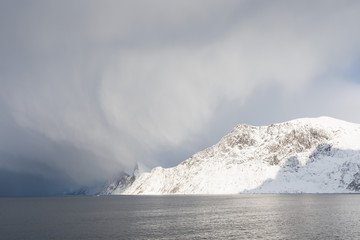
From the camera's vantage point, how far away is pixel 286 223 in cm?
9881

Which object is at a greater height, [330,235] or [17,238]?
[17,238]

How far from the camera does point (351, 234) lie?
251 feet

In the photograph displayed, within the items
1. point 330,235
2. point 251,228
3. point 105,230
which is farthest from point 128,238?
point 330,235

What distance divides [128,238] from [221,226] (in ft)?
111

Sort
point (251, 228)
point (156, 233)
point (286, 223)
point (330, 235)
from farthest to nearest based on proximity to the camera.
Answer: point (286, 223), point (251, 228), point (156, 233), point (330, 235)

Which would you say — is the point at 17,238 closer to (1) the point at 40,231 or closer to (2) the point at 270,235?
(1) the point at 40,231

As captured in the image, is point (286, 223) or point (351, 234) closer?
point (351, 234)

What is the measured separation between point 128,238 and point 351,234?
60.5 meters

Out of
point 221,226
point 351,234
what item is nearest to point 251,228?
point 221,226

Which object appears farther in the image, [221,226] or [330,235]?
[221,226]

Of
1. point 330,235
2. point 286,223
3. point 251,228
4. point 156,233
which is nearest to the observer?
point 330,235

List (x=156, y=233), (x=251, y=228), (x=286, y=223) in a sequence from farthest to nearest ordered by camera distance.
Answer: (x=286, y=223) < (x=251, y=228) < (x=156, y=233)

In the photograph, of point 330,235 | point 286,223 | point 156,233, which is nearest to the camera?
point 330,235

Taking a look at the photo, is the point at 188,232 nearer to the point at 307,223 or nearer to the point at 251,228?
the point at 251,228
